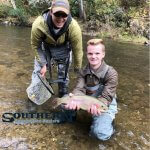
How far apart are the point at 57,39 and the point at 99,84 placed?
1.04 meters

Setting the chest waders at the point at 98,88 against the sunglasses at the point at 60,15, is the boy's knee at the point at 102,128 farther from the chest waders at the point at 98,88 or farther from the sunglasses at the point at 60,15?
the sunglasses at the point at 60,15

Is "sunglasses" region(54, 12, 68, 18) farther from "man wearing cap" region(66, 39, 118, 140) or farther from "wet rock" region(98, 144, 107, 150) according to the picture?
"wet rock" region(98, 144, 107, 150)

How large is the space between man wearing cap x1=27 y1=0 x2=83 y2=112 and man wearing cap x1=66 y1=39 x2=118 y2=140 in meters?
0.55

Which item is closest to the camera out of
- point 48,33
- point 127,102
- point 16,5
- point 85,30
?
point 48,33

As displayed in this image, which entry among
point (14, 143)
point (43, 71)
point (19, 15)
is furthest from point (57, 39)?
point (19, 15)

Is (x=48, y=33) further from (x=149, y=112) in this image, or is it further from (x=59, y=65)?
(x=149, y=112)

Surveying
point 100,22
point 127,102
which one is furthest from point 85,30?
point 127,102

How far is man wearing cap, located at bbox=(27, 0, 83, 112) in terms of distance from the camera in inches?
174

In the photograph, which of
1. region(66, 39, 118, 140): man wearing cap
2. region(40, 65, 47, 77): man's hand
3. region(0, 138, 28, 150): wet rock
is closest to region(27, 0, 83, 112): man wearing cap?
region(40, 65, 47, 77): man's hand

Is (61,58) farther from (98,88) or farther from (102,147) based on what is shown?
(102,147)

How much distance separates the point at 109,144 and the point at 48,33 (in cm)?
195

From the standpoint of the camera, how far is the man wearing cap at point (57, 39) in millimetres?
4429

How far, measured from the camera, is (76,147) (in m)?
4.08

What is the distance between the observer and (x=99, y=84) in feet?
14.7
